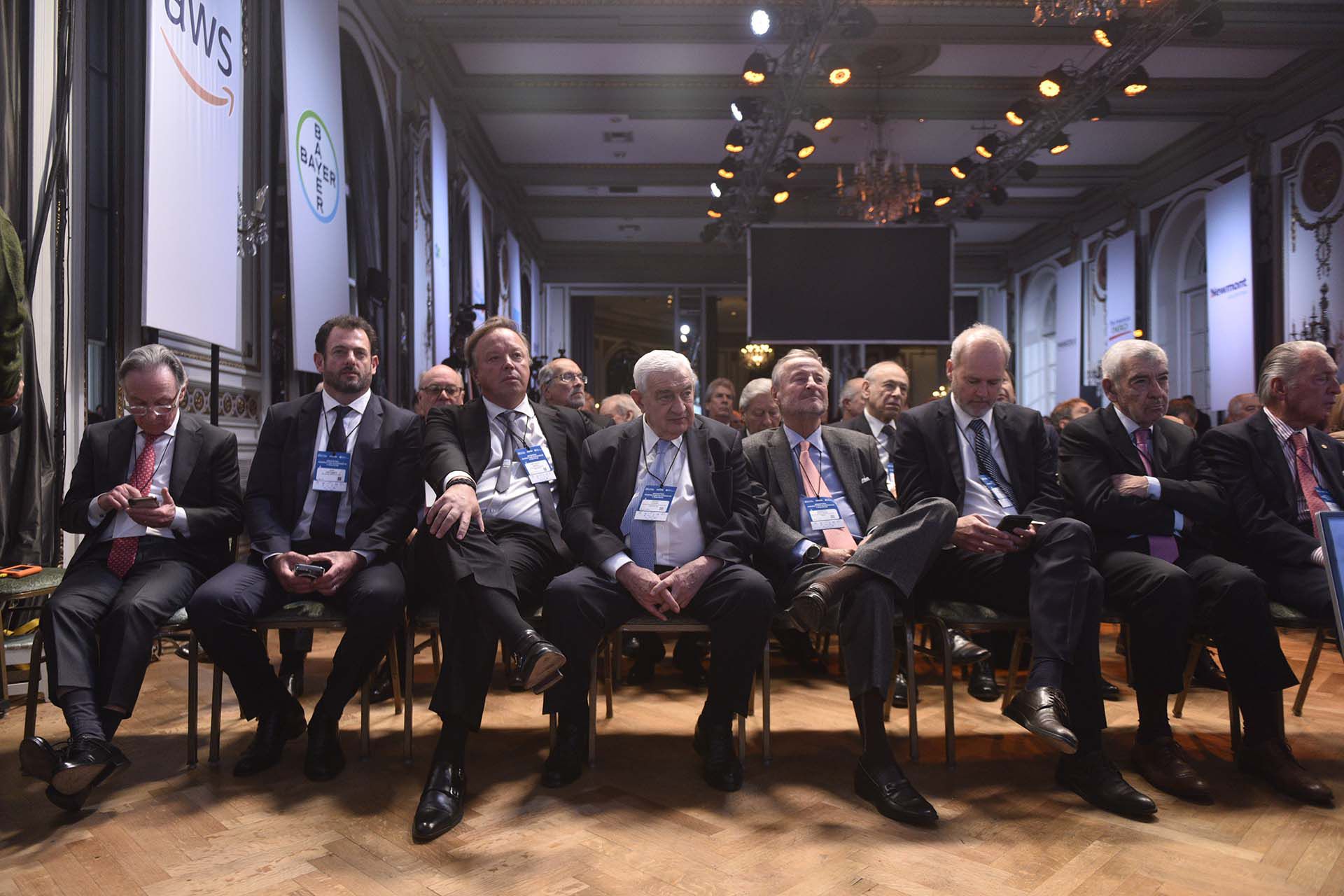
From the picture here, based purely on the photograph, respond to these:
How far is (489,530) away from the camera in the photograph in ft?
9.21

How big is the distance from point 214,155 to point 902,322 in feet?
23.8

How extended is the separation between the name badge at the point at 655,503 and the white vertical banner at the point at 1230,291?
27.4 ft

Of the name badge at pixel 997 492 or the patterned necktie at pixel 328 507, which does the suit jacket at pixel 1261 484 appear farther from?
the patterned necktie at pixel 328 507

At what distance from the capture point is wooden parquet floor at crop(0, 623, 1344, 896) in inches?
74.3

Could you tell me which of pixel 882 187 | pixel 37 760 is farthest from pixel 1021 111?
pixel 37 760

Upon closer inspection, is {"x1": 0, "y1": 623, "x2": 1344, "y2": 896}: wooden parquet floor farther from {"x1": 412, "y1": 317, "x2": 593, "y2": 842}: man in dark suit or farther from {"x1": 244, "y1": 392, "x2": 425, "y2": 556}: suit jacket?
{"x1": 244, "y1": 392, "x2": 425, "y2": 556}: suit jacket

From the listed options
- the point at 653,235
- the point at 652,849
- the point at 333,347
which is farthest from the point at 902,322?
the point at 652,849

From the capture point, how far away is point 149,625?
7.82ft

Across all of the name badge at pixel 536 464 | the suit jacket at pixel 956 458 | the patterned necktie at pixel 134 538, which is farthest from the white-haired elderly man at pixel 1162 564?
the patterned necktie at pixel 134 538

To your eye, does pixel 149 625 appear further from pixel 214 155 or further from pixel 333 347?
pixel 214 155

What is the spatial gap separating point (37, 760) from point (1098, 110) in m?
9.05

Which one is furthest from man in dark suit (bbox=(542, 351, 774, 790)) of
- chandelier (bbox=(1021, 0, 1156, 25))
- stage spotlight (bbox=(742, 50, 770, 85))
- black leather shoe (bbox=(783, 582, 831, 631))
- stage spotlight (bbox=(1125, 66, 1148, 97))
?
stage spotlight (bbox=(1125, 66, 1148, 97))

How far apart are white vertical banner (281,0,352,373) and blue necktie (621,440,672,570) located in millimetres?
2032

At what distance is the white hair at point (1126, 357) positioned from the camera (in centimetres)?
284
